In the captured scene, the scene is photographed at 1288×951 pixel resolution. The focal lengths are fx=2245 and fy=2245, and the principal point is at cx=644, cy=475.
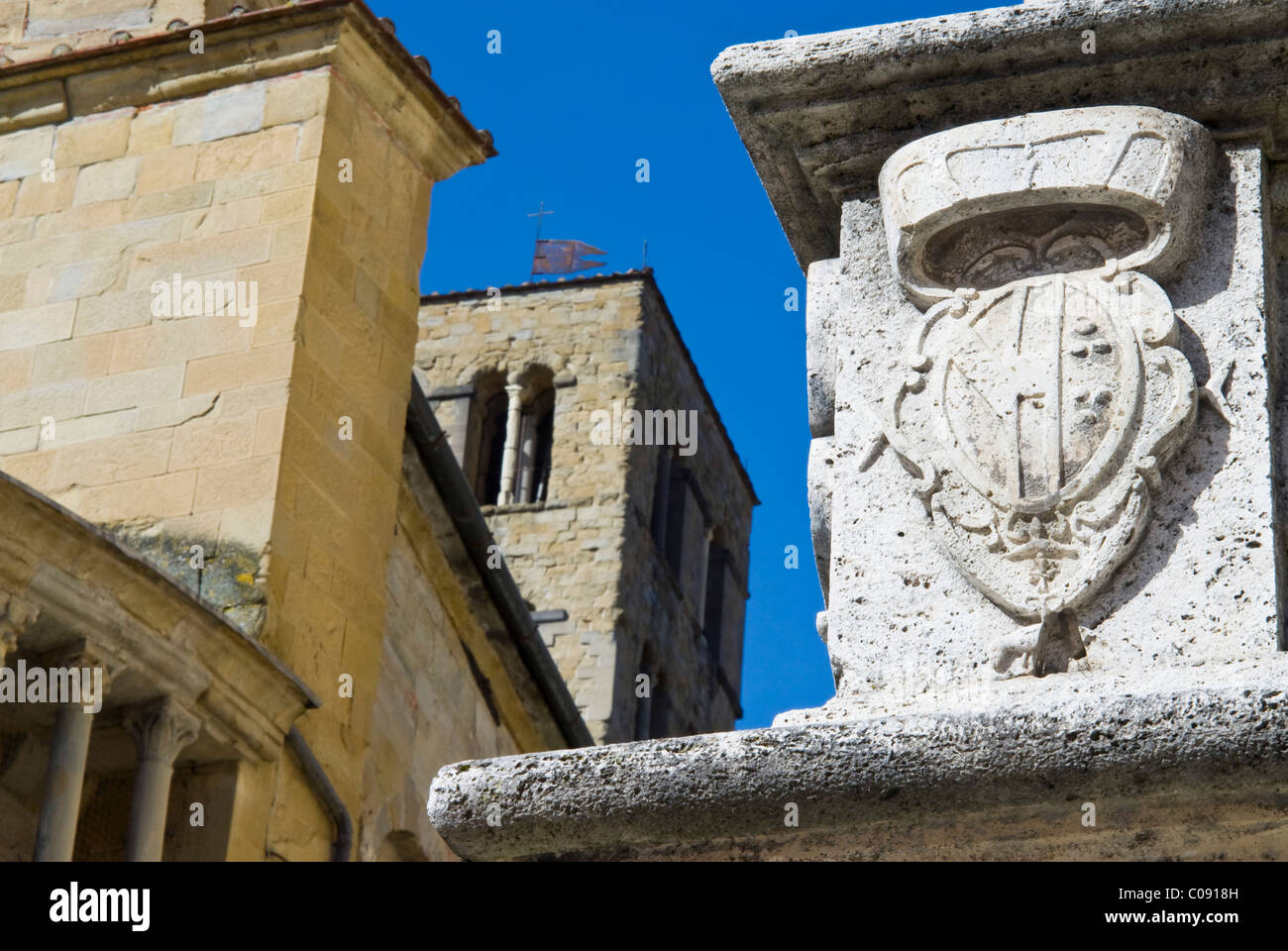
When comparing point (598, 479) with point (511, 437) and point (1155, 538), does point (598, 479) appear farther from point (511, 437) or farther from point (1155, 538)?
point (1155, 538)

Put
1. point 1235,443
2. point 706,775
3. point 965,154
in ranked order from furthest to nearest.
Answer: point 965,154 < point 1235,443 < point 706,775

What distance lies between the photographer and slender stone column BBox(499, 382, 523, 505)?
32594 millimetres

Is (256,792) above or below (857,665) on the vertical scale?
above

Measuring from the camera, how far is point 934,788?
2.04 m

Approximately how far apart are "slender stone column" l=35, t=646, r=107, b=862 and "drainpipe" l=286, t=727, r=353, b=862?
94cm

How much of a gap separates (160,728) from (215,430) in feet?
5.40

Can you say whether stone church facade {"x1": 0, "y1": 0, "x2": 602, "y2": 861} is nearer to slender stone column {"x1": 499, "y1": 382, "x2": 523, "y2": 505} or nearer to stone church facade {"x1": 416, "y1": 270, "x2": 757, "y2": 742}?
stone church facade {"x1": 416, "y1": 270, "x2": 757, "y2": 742}

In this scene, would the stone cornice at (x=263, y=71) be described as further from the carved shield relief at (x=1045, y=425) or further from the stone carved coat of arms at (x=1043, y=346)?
the carved shield relief at (x=1045, y=425)

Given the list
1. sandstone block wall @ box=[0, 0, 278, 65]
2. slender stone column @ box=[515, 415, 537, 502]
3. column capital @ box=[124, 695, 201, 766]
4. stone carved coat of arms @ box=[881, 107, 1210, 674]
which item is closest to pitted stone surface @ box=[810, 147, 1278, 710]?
stone carved coat of arms @ box=[881, 107, 1210, 674]

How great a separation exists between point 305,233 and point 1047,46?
24.5ft
